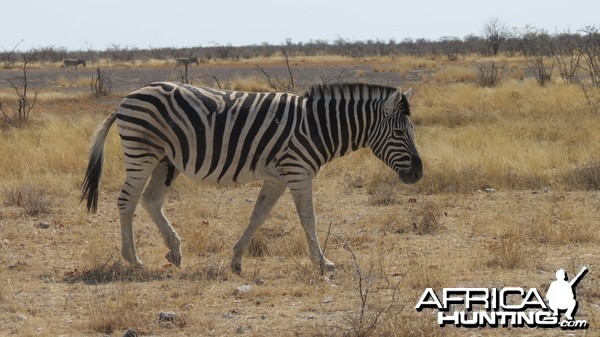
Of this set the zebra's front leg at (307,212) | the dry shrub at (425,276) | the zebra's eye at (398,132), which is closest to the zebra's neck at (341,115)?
the zebra's eye at (398,132)

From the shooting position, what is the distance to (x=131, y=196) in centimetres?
881

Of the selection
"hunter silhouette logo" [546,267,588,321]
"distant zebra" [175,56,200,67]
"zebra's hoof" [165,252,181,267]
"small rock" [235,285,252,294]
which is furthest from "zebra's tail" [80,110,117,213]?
"distant zebra" [175,56,200,67]

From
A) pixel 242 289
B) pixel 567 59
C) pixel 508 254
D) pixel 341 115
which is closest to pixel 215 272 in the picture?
pixel 242 289

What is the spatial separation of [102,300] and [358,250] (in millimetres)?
3050

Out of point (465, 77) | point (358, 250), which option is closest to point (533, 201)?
point (358, 250)

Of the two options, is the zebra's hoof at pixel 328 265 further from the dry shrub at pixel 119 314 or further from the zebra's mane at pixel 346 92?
the dry shrub at pixel 119 314

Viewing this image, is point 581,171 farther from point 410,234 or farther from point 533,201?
point 410,234

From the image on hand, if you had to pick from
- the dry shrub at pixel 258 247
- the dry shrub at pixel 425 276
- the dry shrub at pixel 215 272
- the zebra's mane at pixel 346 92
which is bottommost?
the dry shrub at pixel 258 247

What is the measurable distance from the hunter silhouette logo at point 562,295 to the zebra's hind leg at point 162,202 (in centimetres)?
350

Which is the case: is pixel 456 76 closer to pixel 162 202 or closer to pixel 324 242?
pixel 324 242

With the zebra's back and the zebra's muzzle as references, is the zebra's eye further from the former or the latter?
the zebra's back

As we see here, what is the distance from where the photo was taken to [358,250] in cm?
938

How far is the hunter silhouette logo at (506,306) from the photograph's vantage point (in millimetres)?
6312

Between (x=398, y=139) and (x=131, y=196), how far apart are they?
8.33 ft
